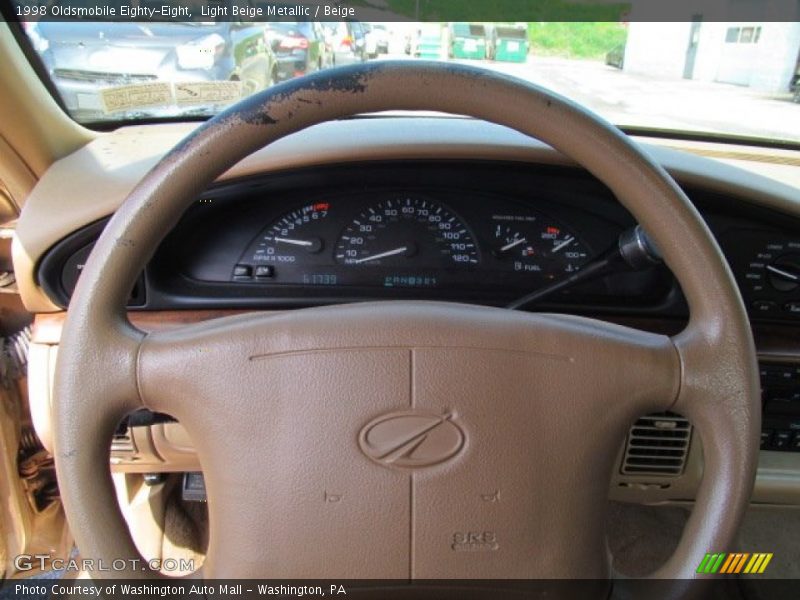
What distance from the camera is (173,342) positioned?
0.93 meters

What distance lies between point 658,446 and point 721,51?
1.13m

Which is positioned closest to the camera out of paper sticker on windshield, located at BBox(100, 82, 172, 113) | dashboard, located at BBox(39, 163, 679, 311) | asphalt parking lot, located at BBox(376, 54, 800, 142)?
dashboard, located at BBox(39, 163, 679, 311)

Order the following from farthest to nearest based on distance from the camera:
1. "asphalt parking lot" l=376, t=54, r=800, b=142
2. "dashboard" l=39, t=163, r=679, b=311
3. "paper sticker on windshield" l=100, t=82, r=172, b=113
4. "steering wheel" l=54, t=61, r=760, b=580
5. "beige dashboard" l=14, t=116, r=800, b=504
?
"asphalt parking lot" l=376, t=54, r=800, b=142, "paper sticker on windshield" l=100, t=82, r=172, b=113, "dashboard" l=39, t=163, r=679, b=311, "beige dashboard" l=14, t=116, r=800, b=504, "steering wheel" l=54, t=61, r=760, b=580

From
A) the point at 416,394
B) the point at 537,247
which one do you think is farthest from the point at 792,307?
the point at 416,394

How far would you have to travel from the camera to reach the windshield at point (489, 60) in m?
1.73

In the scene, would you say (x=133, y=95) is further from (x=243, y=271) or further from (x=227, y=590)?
(x=227, y=590)

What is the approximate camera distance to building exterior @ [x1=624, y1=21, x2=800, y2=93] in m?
1.81

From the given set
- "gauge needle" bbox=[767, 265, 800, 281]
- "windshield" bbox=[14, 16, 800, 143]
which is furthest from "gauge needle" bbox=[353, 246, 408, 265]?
"gauge needle" bbox=[767, 265, 800, 281]

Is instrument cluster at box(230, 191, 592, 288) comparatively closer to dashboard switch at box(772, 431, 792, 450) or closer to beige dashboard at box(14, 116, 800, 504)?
beige dashboard at box(14, 116, 800, 504)

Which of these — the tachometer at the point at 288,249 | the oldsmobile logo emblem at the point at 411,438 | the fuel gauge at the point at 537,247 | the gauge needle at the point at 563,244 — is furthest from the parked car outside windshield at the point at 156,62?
the oldsmobile logo emblem at the point at 411,438

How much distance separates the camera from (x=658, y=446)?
5.01ft

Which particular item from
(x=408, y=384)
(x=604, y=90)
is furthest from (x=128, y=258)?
(x=604, y=90)

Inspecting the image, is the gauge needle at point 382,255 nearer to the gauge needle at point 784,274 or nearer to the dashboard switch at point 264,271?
the dashboard switch at point 264,271

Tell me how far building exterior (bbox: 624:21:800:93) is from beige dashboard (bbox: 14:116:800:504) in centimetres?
28
